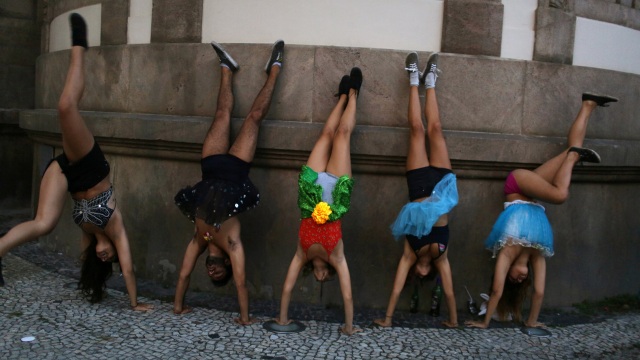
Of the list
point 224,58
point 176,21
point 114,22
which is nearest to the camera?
point 224,58

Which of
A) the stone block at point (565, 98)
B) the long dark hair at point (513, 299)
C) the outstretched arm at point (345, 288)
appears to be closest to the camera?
the outstretched arm at point (345, 288)

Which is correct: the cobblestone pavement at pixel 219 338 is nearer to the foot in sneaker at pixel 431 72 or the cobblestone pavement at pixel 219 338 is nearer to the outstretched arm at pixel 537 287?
the outstretched arm at pixel 537 287

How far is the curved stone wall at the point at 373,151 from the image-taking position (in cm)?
582

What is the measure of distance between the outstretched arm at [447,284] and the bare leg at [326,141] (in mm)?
1317

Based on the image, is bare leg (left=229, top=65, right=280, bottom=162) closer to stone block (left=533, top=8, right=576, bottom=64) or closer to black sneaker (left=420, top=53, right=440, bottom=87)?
black sneaker (left=420, top=53, right=440, bottom=87)

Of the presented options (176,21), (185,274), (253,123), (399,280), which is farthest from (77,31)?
(399,280)

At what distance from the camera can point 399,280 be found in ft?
17.7

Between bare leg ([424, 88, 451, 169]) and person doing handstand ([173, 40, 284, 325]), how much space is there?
1.44m

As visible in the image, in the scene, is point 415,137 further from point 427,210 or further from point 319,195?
point 319,195

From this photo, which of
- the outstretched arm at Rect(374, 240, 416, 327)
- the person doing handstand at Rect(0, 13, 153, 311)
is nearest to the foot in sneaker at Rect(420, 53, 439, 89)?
the outstretched arm at Rect(374, 240, 416, 327)

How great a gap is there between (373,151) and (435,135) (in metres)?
0.58

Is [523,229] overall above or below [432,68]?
below

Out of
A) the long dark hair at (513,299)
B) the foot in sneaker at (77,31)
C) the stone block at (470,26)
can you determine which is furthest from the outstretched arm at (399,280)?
the foot in sneaker at (77,31)

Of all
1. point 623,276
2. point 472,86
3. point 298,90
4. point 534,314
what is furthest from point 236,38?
point 623,276
